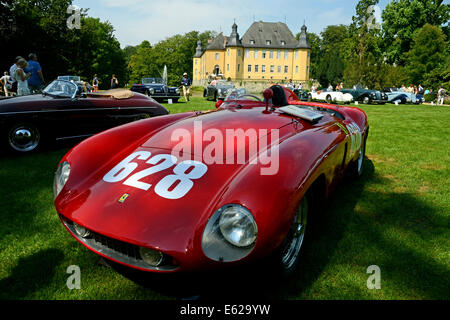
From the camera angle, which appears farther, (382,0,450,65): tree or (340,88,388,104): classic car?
(382,0,450,65): tree

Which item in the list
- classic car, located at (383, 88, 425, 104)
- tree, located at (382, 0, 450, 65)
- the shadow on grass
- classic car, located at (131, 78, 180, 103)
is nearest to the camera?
the shadow on grass

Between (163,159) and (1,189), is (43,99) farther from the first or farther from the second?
(163,159)

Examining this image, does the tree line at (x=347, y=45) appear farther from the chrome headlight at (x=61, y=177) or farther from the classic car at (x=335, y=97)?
the chrome headlight at (x=61, y=177)

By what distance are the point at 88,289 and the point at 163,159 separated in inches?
36.6

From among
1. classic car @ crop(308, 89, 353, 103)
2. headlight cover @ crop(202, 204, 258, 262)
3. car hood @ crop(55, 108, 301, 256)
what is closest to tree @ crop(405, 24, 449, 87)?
classic car @ crop(308, 89, 353, 103)

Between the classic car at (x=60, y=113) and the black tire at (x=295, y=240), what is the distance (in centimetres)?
455

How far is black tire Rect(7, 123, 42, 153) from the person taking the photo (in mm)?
4852

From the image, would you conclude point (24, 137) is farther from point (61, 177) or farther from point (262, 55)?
point (262, 55)

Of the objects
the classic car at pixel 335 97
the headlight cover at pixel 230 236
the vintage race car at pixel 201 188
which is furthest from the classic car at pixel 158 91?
the headlight cover at pixel 230 236

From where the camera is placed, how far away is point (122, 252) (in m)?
1.74

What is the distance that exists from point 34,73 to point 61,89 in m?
3.19

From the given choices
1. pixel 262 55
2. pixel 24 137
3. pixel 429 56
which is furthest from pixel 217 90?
pixel 262 55

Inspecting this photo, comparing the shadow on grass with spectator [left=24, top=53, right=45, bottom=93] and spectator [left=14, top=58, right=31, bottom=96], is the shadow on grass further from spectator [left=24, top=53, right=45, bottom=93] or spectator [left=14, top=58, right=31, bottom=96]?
spectator [left=24, top=53, right=45, bottom=93]
